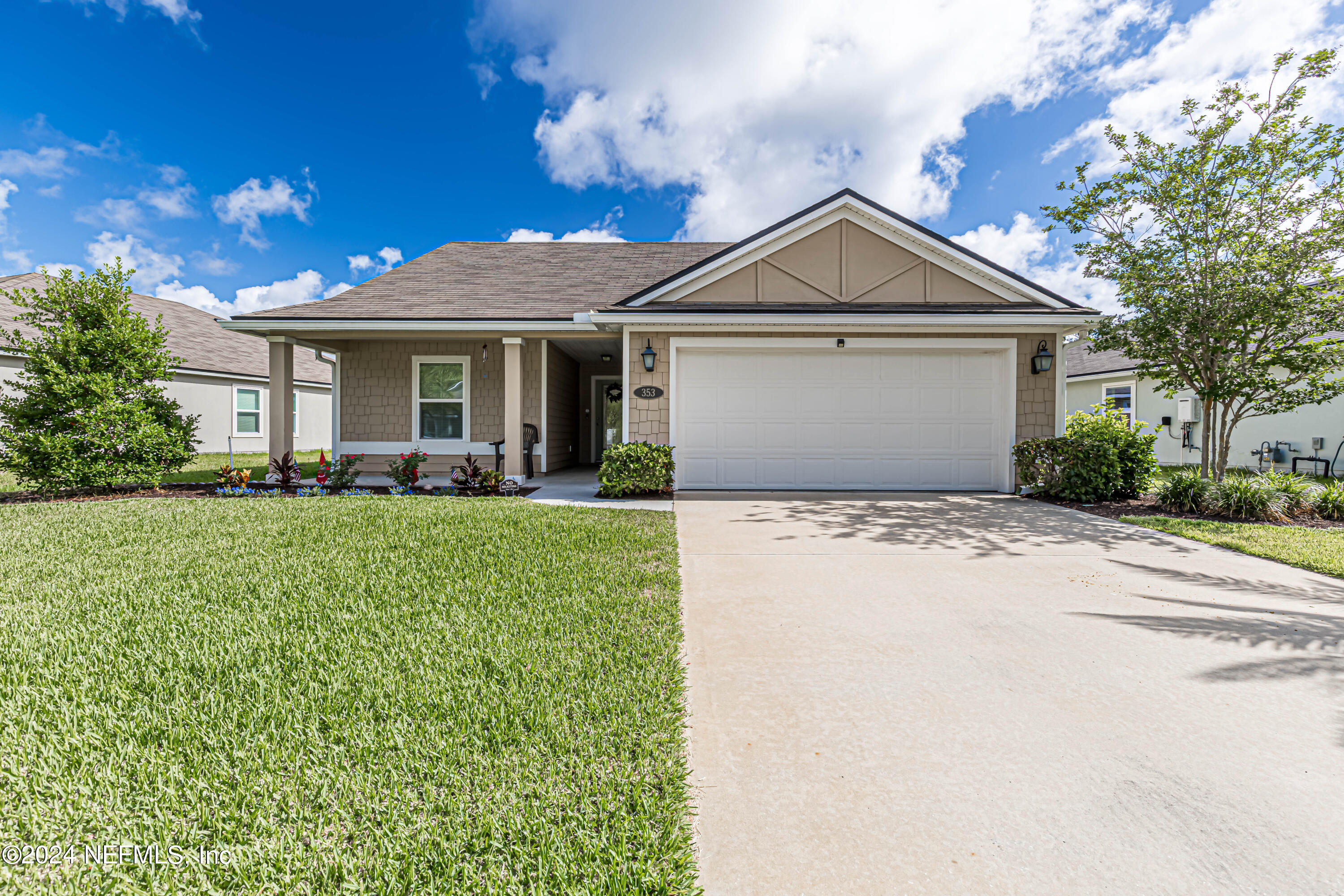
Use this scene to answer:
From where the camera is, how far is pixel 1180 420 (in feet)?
44.0

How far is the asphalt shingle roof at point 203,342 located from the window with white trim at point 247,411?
67 centimetres

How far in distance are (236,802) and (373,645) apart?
1.20 metres

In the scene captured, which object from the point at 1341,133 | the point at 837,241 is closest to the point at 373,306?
the point at 837,241

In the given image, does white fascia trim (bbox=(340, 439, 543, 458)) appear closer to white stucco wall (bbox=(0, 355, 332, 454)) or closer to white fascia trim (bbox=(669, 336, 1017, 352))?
white fascia trim (bbox=(669, 336, 1017, 352))

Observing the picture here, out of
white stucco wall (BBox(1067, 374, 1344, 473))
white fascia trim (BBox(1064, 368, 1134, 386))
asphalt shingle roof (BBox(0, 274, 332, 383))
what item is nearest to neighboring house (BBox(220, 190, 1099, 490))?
white stucco wall (BBox(1067, 374, 1344, 473))

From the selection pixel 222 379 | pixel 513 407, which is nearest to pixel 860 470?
→ pixel 513 407

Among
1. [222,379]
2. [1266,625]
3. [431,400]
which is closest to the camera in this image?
[1266,625]

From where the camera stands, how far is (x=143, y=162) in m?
15.1

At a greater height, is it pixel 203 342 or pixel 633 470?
pixel 203 342

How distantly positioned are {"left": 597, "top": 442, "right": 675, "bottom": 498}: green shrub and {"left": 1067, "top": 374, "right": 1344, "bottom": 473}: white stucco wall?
8.82m

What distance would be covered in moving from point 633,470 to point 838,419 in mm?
3634

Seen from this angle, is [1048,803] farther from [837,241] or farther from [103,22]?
[103,22]

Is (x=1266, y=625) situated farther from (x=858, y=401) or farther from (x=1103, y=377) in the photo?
(x=1103, y=377)

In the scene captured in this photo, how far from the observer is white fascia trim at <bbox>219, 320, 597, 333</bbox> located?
8969mm
